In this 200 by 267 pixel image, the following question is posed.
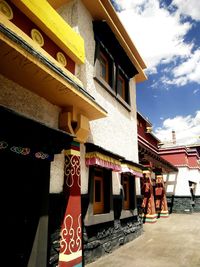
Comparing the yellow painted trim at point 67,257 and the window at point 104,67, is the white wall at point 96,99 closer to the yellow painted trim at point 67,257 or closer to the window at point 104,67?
the window at point 104,67

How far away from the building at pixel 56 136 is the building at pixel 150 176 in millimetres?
4058

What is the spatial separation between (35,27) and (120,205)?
594cm

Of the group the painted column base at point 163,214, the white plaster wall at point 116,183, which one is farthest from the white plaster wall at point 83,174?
the painted column base at point 163,214

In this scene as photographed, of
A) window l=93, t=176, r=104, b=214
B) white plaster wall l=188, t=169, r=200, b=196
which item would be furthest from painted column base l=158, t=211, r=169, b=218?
window l=93, t=176, r=104, b=214

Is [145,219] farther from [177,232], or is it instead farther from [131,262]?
[131,262]

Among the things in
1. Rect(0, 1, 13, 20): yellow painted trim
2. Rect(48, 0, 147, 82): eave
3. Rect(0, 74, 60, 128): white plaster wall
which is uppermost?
Rect(48, 0, 147, 82): eave

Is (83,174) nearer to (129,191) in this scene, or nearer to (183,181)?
(129,191)

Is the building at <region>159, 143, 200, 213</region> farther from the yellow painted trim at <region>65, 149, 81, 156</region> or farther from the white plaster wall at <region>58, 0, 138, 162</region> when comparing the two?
the yellow painted trim at <region>65, 149, 81, 156</region>

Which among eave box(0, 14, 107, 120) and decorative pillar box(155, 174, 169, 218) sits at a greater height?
eave box(0, 14, 107, 120)

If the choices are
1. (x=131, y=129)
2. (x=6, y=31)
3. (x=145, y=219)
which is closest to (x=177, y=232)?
(x=145, y=219)

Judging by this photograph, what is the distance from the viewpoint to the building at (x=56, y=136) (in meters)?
3.76

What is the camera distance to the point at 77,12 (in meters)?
6.43

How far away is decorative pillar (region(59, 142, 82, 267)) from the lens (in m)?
Answer: 4.56

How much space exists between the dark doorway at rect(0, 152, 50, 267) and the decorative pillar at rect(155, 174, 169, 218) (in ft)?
42.3
